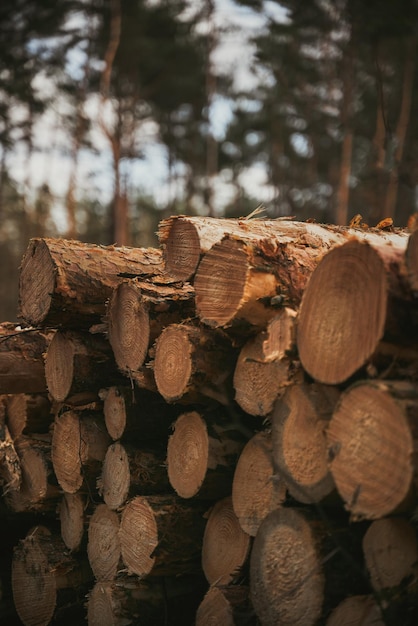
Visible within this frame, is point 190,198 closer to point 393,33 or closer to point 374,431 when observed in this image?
point 393,33

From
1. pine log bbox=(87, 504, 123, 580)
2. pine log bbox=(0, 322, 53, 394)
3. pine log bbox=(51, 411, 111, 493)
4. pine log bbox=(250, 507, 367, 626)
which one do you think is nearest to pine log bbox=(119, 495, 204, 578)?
pine log bbox=(87, 504, 123, 580)

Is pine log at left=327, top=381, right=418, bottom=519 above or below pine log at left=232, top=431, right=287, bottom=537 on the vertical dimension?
above

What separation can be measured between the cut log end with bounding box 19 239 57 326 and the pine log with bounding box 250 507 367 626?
5.37 ft

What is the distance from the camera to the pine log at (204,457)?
3.24 metres

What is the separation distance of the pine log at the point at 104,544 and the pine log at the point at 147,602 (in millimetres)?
105

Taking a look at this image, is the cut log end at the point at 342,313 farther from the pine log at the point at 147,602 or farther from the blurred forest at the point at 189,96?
the blurred forest at the point at 189,96

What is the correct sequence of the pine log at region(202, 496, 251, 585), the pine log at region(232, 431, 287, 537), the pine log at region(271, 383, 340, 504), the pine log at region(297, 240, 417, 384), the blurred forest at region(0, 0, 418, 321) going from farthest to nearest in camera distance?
the blurred forest at region(0, 0, 418, 321)
the pine log at region(202, 496, 251, 585)
the pine log at region(232, 431, 287, 537)
the pine log at region(271, 383, 340, 504)
the pine log at region(297, 240, 417, 384)

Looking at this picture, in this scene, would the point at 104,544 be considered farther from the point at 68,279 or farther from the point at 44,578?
the point at 68,279

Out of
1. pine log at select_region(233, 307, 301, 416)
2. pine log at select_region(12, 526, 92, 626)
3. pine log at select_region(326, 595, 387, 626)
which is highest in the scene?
pine log at select_region(233, 307, 301, 416)

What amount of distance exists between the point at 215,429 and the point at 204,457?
13 cm

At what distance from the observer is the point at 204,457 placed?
324 cm

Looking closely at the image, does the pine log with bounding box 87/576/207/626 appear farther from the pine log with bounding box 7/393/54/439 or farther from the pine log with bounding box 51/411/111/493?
the pine log with bounding box 7/393/54/439

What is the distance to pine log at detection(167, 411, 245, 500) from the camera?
3.24 m

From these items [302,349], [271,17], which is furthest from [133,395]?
[271,17]
